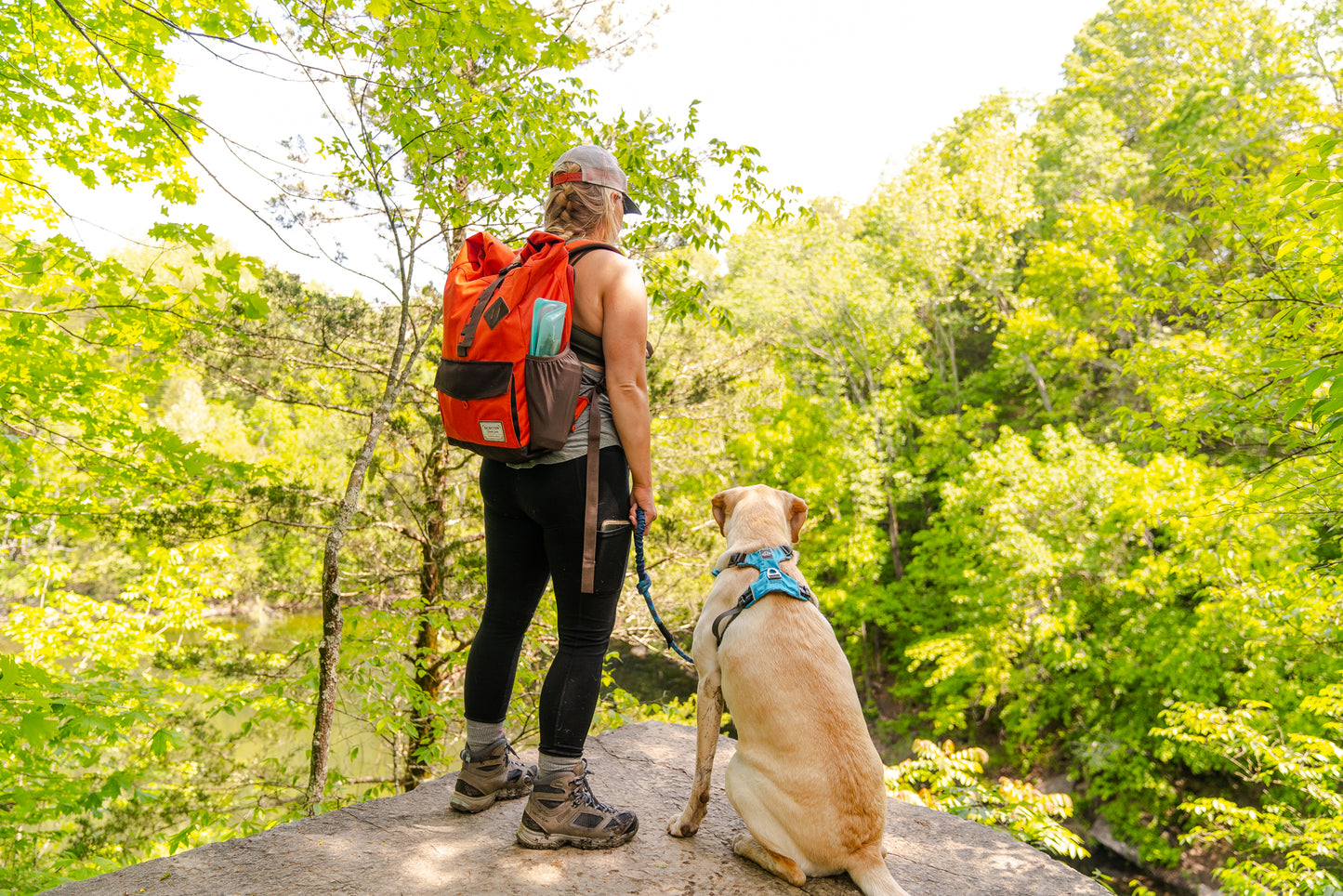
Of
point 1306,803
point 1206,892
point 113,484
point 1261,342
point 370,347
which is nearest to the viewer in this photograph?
point 113,484

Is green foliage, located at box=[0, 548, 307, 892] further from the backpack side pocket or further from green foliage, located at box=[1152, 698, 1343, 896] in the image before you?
green foliage, located at box=[1152, 698, 1343, 896]

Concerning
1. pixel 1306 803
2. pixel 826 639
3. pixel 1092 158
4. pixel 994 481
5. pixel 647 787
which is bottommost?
pixel 1306 803

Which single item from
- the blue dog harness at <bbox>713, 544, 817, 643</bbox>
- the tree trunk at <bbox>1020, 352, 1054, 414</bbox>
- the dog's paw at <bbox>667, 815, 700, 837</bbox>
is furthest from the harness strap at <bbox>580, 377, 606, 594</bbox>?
the tree trunk at <bbox>1020, 352, 1054, 414</bbox>

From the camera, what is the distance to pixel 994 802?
6.11 metres

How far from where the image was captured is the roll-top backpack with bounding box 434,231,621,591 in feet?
6.51

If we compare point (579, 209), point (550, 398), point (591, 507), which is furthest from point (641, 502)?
point (579, 209)

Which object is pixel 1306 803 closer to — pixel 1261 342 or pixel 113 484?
pixel 1261 342

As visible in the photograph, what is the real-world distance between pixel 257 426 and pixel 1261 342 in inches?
908

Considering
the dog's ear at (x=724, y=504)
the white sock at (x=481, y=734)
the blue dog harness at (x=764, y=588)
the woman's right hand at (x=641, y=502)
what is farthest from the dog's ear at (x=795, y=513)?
the white sock at (x=481, y=734)

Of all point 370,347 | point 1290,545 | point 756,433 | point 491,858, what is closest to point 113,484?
point 370,347

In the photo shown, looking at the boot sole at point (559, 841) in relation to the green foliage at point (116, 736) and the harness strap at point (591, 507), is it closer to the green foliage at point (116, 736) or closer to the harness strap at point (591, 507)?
the harness strap at point (591, 507)

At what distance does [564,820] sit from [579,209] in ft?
6.44

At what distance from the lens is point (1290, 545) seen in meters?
9.08

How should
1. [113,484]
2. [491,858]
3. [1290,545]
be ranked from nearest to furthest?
[491,858] → [113,484] → [1290,545]
